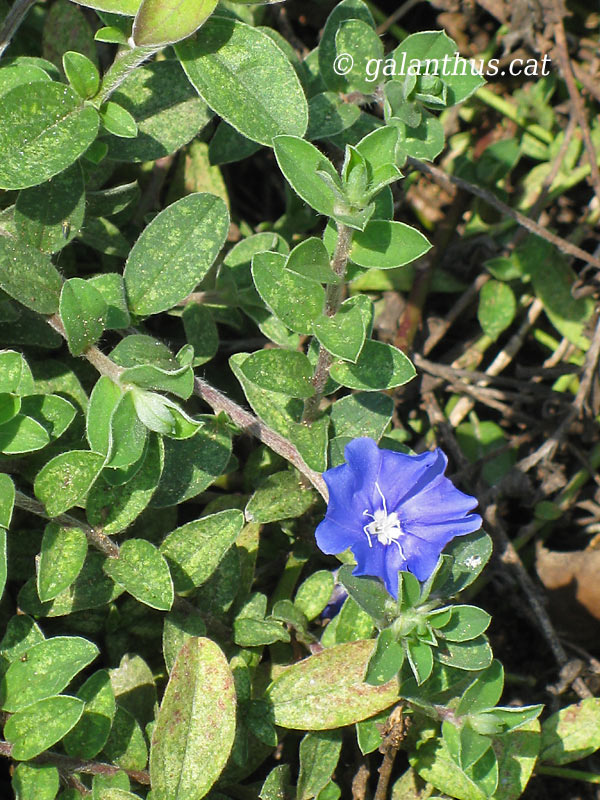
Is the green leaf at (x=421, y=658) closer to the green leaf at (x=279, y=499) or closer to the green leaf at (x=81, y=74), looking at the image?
the green leaf at (x=279, y=499)

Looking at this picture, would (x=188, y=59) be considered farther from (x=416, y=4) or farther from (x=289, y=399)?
(x=416, y=4)

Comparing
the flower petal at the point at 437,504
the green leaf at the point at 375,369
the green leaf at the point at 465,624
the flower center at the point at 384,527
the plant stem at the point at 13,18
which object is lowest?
the green leaf at the point at 465,624

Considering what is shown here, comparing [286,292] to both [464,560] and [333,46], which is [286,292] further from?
[333,46]

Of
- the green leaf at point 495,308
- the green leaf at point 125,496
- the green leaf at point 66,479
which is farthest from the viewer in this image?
the green leaf at point 495,308

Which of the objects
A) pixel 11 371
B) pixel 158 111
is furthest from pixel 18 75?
pixel 11 371

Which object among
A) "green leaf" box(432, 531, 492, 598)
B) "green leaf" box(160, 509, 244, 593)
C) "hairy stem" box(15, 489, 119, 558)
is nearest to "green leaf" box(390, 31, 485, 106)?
"green leaf" box(432, 531, 492, 598)

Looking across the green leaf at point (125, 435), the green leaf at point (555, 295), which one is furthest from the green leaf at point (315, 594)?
the green leaf at point (555, 295)

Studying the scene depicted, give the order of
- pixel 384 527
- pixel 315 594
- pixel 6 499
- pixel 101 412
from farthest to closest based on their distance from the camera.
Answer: pixel 315 594 → pixel 384 527 → pixel 101 412 → pixel 6 499
